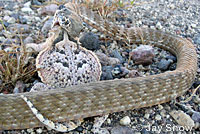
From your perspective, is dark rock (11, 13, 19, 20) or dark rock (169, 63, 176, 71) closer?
dark rock (169, 63, 176, 71)

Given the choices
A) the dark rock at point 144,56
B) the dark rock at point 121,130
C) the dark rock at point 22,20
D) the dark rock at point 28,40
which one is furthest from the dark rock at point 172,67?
the dark rock at point 22,20

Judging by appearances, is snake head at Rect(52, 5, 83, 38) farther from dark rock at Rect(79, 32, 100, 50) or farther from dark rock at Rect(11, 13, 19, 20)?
dark rock at Rect(11, 13, 19, 20)

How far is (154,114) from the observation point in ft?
10.9

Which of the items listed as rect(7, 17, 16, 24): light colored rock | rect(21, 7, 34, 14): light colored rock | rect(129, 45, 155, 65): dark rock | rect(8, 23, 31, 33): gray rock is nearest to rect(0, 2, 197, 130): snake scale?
rect(129, 45, 155, 65): dark rock

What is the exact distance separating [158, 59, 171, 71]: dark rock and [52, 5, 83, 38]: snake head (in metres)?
1.63

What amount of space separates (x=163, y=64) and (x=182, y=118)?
1.30 metres

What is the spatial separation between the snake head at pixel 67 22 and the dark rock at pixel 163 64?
1.63 m

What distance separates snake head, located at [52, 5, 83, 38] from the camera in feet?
11.1

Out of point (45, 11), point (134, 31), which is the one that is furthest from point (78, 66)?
point (45, 11)

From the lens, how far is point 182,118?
3.25m

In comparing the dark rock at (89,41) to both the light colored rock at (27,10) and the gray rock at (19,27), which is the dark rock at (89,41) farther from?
the light colored rock at (27,10)

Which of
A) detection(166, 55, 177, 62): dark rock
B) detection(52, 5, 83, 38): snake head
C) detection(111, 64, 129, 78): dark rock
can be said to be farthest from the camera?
detection(166, 55, 177, 62): dark rock

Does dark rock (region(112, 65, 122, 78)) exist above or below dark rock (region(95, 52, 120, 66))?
below

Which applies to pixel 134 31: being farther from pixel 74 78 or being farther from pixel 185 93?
pixel 74 78
